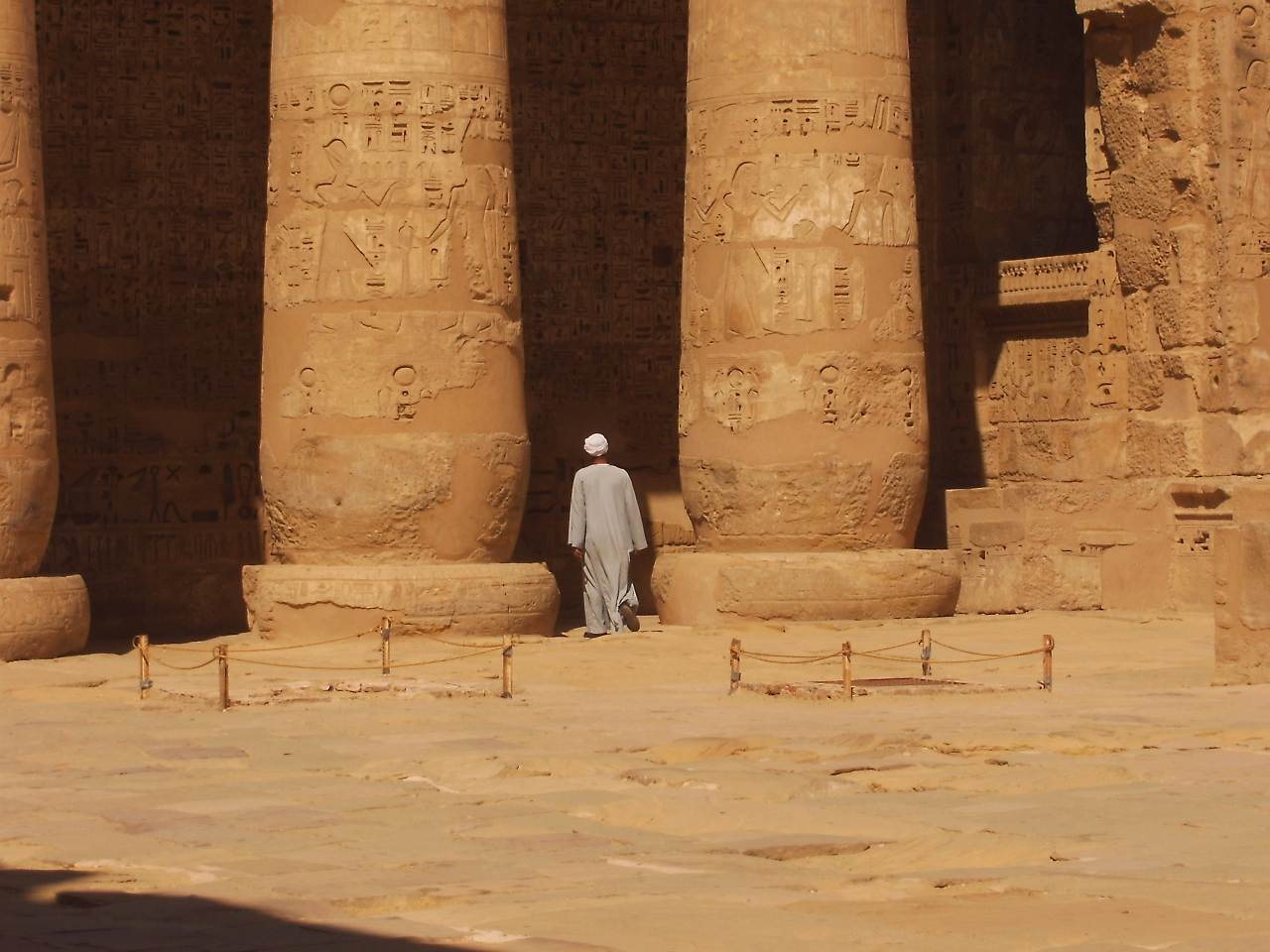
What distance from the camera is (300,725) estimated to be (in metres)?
8.74

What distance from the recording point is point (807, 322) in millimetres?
13570

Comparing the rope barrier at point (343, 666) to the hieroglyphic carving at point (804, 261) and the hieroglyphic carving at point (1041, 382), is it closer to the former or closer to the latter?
the hieroglyphic carving at point (804, 261)

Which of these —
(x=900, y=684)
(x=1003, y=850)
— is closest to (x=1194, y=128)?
(x=900, y=684)

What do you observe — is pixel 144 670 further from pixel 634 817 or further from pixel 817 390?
pixel 817 390

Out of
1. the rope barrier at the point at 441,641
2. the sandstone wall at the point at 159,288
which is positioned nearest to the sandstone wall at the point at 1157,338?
the rope barrier at the point at 441,641

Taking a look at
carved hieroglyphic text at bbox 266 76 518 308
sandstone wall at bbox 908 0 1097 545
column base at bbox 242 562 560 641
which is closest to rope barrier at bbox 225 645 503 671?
column base at bbox 242 562 560 641

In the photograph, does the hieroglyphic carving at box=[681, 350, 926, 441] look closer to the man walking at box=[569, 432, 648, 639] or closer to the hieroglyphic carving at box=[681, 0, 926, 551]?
the hieroglyphic carving at box=[681, 0, 926, 551]

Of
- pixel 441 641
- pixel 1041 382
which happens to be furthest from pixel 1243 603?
pixel 1041 382

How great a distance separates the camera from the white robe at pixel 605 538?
13453mm

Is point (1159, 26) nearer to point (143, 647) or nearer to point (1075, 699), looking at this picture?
point (1075, 699)

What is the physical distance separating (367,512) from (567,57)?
631 cm

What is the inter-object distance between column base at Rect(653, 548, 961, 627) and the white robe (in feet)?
1.18

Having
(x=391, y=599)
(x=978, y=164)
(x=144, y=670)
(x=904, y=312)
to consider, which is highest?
(x=978, y=164)

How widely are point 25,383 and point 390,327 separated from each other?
2070 millimetres
